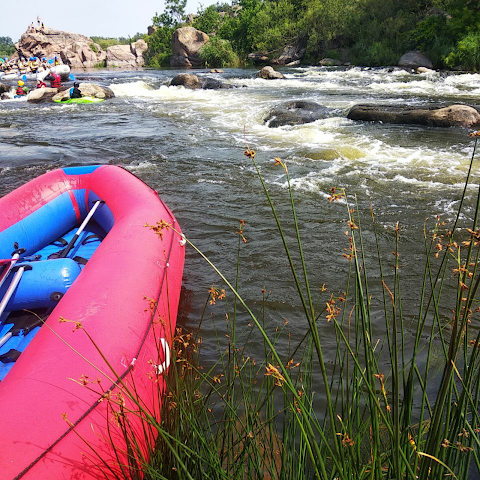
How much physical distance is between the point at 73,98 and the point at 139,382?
11989mm

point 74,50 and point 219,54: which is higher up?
point 74,50

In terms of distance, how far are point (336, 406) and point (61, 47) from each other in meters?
57.7

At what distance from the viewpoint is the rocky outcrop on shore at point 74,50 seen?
48125mm

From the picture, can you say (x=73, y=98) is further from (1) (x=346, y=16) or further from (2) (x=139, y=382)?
(1) (x=346, y=16)

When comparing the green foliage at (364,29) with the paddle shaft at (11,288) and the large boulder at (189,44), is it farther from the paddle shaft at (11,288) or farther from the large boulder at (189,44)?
the paddle shaft at (11,288)

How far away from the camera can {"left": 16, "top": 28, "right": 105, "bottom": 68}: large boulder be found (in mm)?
48875

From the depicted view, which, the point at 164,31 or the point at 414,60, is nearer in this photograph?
the point at 414,60

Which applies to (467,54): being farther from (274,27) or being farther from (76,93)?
(274,27)

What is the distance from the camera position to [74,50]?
49.1m

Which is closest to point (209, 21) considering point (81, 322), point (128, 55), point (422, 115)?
point (128, 55)

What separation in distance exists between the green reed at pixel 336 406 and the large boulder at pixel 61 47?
173 ft

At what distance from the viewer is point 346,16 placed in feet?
79.0

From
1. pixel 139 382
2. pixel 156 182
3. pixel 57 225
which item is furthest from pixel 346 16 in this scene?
pixel 139 382

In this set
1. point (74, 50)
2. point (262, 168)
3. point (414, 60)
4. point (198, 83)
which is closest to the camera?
point (262, 168)
